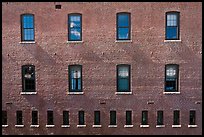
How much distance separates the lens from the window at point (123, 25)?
13703mm

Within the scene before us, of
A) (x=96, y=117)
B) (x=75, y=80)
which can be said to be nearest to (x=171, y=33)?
(x=75, y=80)

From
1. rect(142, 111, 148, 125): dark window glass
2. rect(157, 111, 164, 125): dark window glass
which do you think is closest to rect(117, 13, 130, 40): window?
rect(142, 111, 148, 125): dark window glass

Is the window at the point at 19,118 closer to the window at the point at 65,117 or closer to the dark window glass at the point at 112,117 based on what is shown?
the window at the point at 65,117

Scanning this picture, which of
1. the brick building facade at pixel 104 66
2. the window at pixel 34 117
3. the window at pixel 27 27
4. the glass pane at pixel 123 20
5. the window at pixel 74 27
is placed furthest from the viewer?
the window at pixel 34 117

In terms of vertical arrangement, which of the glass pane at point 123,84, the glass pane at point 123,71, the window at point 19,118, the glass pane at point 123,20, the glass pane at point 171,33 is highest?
the glass pane at point 123,20

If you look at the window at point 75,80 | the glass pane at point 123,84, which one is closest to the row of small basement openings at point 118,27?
the window at point 75,80

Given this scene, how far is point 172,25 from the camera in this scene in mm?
13656

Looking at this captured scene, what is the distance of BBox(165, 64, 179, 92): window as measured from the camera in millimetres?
13773

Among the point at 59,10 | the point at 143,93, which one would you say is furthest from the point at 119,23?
the point at 143,93

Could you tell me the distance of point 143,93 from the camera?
13.8m

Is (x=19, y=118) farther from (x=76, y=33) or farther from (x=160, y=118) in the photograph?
(x=160, y=118)

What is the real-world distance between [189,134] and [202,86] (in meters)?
3.28

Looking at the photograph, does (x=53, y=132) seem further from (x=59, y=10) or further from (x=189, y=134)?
(x=189, y=134)

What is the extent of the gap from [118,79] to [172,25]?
4.98 m
